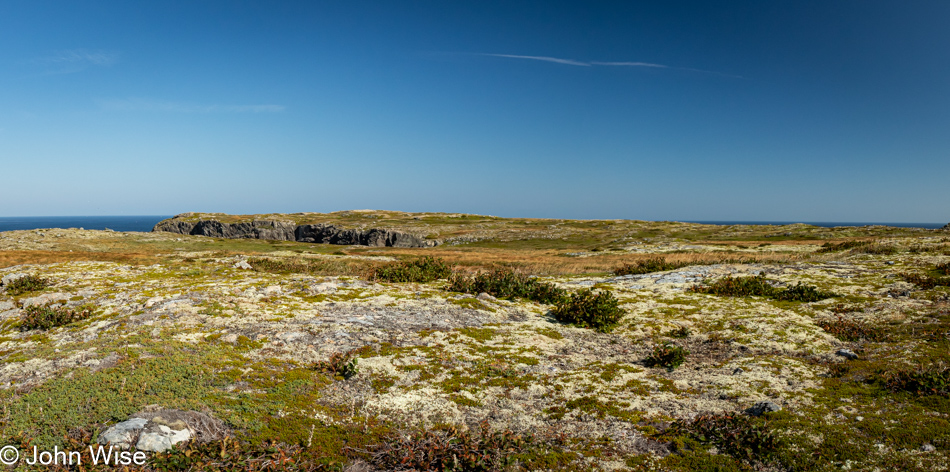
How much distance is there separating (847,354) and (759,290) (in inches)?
314

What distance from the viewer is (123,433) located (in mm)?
6109

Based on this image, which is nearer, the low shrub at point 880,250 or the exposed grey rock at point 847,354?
the exposed grey rock at point 847,354

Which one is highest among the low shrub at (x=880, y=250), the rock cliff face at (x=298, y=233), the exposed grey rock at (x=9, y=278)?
the low shrub at (x=880, y=250)

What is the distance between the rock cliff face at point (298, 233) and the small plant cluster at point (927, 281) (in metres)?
84.8

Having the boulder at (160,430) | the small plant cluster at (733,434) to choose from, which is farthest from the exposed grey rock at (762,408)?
the boulder at (160,430)

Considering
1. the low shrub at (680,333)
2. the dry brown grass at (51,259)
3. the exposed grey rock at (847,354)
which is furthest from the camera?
the dry brown grass at (51,259)

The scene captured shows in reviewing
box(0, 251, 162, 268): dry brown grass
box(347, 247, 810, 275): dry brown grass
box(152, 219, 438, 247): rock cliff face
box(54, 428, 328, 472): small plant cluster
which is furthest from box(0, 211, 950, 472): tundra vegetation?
box(152, 219, 438, 247): rock cliff face

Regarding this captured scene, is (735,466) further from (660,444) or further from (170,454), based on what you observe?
(170,454)

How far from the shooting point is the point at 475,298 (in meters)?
16.8

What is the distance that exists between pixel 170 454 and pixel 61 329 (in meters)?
8.70

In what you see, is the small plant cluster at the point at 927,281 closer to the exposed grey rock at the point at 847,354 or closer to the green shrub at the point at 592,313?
the exposed grey rock at the point at 847,354

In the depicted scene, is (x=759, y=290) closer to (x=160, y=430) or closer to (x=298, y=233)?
(x=160, y=430)

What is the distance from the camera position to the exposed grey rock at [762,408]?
7488 millimetres

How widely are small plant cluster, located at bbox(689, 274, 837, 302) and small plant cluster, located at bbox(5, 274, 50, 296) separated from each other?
2713 cm
